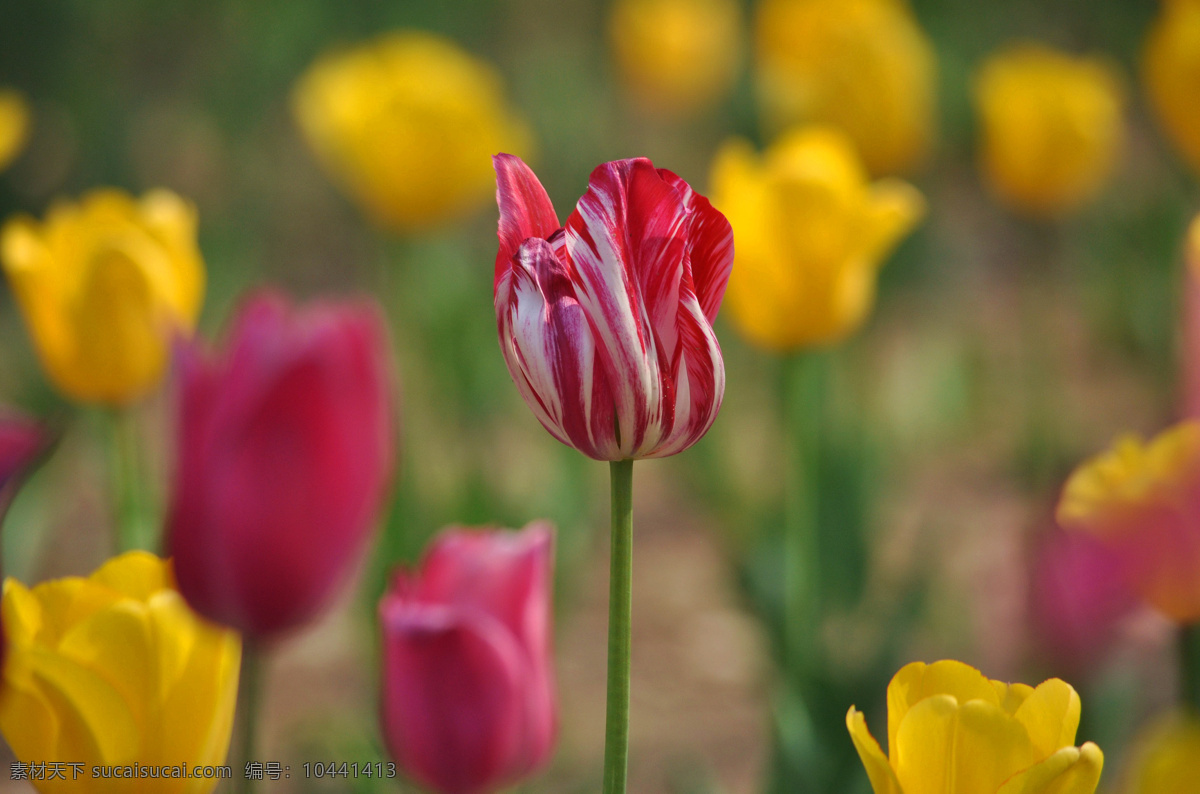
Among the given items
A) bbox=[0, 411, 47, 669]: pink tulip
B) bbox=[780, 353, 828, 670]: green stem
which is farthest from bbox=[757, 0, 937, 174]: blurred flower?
bbox=[0, 411, 47, 669]: pink tulip

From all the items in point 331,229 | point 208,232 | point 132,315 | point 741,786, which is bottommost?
point 741,786

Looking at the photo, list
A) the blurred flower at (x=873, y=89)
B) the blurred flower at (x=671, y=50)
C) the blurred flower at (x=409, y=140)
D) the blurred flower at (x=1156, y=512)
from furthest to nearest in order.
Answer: the blurred flower at (x=671, y=50)
the blurred flower at (x=873, y=89)
the blurred flower at (x=409, y=140)
the blurred flower at (x=1156, y=512)

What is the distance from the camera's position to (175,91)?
3979 millimetres

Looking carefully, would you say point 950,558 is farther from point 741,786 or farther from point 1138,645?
point 741,786

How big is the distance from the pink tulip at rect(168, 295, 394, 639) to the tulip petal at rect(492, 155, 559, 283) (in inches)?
2.3

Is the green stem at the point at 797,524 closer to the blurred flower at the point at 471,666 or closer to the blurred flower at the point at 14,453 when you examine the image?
the blurred flower at the point at 471,666

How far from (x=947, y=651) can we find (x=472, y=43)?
3.46 m

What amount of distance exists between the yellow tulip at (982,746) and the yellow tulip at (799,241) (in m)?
0.55


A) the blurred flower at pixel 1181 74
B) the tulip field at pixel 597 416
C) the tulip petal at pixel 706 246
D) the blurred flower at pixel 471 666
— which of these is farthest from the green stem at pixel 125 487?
the blurred flower at pixel 1181 74

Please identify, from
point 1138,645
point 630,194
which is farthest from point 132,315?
point 1138,645

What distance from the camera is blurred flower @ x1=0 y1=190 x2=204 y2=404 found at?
797 mm

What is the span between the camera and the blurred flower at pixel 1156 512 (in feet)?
1.86

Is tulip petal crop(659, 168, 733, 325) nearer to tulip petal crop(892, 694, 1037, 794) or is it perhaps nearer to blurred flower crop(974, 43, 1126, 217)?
tulip petal crop(892, 694, 1037, 794)

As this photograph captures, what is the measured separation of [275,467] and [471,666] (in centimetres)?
16
